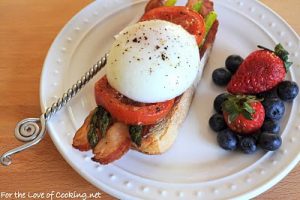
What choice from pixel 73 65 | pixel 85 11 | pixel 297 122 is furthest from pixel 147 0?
pixel 297 122

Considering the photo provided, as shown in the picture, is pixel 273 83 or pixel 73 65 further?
pixel 73 65

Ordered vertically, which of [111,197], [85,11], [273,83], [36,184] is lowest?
[36,184]

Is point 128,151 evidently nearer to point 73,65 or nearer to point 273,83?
point 73,65

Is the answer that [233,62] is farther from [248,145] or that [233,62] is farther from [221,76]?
[248,145]

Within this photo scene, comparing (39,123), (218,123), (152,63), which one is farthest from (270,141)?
(39,123)

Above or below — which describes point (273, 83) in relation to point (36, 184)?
above

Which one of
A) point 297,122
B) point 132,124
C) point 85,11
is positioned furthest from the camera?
point 85,11

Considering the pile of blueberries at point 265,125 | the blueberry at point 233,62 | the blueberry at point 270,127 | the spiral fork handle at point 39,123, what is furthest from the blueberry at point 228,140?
the spiral fork handle at point 39,123

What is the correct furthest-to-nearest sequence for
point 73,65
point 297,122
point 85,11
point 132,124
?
point 85,11 < point 73,65 < point 297,122 < point 132,124

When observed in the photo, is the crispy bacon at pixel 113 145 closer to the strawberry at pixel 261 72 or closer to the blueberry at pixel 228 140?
the blueberry at pixel 228 140
